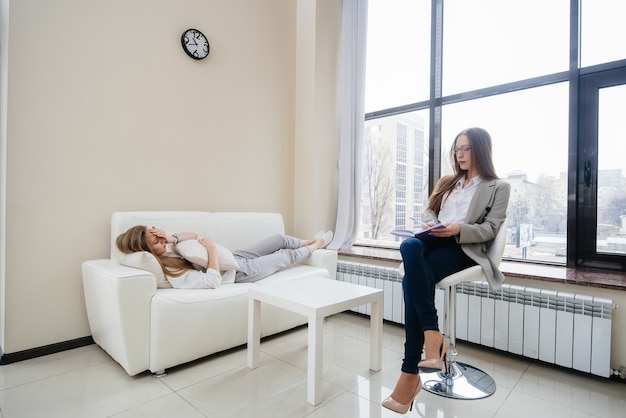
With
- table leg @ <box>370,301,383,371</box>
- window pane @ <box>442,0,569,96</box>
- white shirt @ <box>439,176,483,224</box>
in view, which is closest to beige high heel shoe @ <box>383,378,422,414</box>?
table leg @ <box>370,301,383,371</box>

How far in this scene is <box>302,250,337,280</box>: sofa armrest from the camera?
2.85 metres

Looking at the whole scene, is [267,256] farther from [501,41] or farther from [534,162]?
[501,41]

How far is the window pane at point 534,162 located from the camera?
8.00 feet

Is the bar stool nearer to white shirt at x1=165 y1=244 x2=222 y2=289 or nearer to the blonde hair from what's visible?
white shirt at x1=165 y1=244 x2=222 y2=289

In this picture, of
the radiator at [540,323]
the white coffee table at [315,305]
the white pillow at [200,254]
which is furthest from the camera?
the white pillow at [200,254]

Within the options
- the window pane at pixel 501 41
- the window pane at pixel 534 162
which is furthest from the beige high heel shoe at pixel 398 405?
the window pane at pixel 501 41

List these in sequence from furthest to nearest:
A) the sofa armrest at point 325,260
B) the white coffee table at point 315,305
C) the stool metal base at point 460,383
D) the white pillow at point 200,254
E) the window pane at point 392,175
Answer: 1. the window pane at point 392,175
2. the sofa armrest at point 325,260
3. the white pillow at point 200,254
4. the stool metal base at point 460,383
5. the white coffee table at point 315,305

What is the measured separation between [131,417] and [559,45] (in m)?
3.40

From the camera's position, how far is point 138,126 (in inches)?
99.4

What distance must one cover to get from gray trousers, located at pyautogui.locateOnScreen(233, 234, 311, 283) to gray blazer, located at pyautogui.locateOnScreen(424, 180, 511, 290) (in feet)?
4.46

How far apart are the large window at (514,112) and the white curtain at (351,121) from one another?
0.24m

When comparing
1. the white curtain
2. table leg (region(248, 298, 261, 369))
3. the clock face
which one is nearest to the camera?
table leg (region(248, 298, 261, 369))

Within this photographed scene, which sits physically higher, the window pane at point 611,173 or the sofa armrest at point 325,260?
the window pane at point 611,173

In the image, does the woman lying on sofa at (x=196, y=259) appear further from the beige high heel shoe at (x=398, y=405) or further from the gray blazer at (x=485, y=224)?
the gray blazer at (x=485, y=224)
